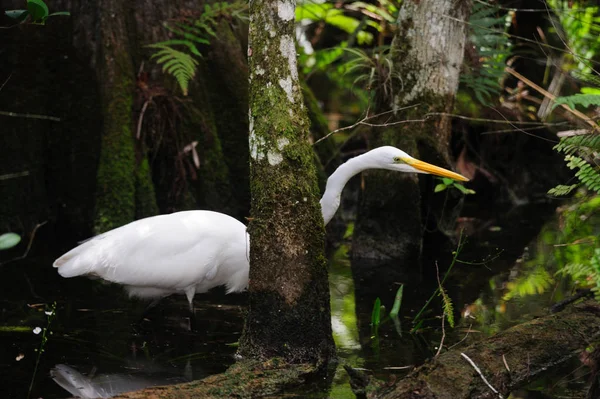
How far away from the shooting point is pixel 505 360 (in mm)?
4191

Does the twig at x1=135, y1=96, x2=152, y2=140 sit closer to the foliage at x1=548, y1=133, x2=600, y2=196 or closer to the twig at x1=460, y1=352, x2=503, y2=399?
the foliage at x1=548, y1=133, x2=600, y2=196

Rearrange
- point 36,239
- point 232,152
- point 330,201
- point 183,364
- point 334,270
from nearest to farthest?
point 183,364
point 330,201
point 334,270
point 36,239
point 232,152

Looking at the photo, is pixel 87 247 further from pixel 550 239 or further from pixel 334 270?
pixel 550 239

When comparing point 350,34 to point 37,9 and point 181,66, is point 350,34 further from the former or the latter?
point 37,9

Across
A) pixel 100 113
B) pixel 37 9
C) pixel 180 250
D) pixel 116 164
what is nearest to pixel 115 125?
pixel 116 164

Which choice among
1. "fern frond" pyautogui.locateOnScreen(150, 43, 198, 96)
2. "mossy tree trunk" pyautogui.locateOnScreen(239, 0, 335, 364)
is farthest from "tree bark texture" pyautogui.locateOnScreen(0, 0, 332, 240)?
"mossy tree trunk" pyautogui.locateOnScreen(239, 0, 335, 364)

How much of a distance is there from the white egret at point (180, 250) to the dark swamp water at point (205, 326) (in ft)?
1.18

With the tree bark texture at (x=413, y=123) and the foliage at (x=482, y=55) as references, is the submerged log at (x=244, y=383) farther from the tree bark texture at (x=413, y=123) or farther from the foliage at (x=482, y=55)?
the foliage at (x=482, y=55)

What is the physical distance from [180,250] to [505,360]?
2390 mm

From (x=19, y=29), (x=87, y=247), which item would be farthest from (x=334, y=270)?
(x=19, y=29)

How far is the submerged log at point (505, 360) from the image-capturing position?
12.2 feet

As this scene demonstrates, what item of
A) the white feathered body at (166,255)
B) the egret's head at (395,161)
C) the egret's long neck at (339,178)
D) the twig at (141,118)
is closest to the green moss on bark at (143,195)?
the twig at (141,118)

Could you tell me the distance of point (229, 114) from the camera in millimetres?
8117

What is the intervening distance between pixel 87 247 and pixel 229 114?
296cm
